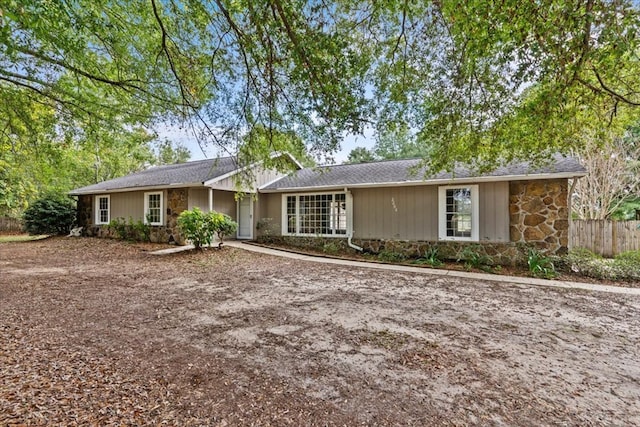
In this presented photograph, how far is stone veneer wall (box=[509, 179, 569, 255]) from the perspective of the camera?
8.05 meters

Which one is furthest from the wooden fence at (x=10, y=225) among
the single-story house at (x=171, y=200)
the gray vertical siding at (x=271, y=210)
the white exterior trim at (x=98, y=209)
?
the gray vertical siding at (x=271, y=210)

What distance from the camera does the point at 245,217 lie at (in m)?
13.4

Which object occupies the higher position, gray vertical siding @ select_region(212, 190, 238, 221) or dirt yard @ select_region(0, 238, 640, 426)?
gray vertical siding @ select_region(212, 190, 238, 221)

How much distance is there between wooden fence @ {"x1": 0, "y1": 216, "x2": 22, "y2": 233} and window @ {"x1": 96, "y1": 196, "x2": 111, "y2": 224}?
Answer: 9.28 metres

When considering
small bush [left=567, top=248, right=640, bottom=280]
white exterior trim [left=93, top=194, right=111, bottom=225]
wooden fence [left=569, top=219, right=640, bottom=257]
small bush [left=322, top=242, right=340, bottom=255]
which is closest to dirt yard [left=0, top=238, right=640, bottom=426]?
small bush [left=567, top=248, right=640, bottom=280]

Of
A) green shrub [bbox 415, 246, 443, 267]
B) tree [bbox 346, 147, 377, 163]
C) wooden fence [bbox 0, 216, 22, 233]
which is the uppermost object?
tree [bbox 346, 147, 377, 163]

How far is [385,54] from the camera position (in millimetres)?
4914

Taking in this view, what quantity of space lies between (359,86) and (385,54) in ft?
3.06

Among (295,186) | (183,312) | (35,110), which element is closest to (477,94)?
(183,312)

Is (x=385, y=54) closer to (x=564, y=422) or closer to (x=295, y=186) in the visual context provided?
(x=564, y=422)

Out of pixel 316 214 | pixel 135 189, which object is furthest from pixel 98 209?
pixel 316 214

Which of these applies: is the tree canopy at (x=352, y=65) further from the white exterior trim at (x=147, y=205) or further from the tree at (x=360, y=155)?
the tree at (x=360, y=155)

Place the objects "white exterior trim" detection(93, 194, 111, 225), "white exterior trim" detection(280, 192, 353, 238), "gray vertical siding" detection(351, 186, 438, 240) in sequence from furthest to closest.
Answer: "white exterior trim" detection(93, 194, 111, 225), "white exterior trim" detection(280, 192, 353, 238), "gray vertical siding" detection(351, 186, 438, 240)

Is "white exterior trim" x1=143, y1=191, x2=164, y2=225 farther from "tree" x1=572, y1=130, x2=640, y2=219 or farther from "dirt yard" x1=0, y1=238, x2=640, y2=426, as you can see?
"tree" x1=572, y1=130, x2=640, y2=219
